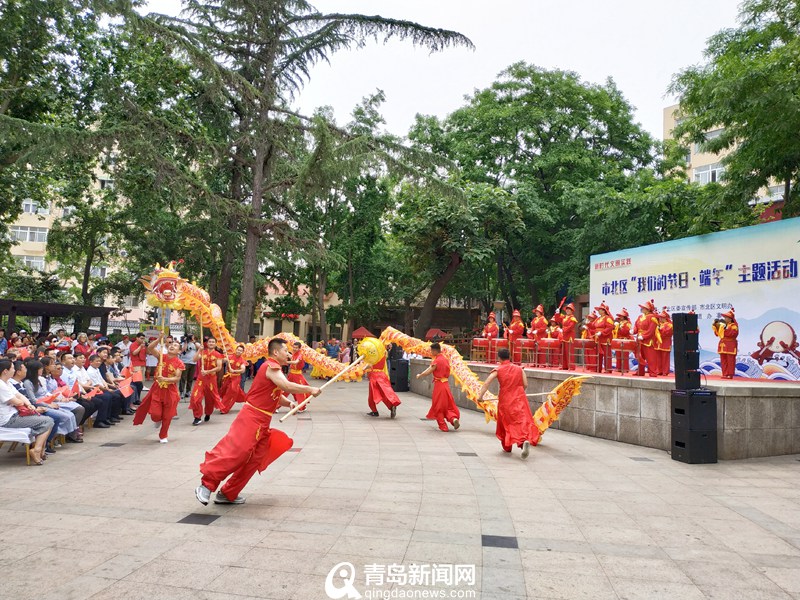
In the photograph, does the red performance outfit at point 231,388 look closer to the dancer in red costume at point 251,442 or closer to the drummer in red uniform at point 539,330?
the dancer in red costume at point 251,442

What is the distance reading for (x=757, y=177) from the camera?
44.4 ft

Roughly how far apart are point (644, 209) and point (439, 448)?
42.4ft

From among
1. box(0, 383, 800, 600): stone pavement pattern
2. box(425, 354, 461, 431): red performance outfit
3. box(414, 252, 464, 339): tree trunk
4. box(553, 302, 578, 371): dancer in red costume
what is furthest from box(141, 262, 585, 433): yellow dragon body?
box(414, 252, 464, 339): tree trunk

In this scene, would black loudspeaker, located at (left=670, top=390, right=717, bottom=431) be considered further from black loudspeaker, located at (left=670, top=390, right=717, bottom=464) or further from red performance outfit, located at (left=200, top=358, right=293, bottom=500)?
red performance outfit, located at (left=200, top=358, right=293, bottom=500)

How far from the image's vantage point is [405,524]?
4.83 metres

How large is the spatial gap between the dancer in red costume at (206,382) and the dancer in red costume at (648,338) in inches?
324

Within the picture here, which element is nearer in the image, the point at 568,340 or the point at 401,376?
the point at 568,340

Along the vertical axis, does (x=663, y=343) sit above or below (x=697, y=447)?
above

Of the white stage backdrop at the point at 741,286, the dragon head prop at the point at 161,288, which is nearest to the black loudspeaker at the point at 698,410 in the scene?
the white stage backdrop at the point at 741,286

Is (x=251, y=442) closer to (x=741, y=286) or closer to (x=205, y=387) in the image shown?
(x=205, y=387)

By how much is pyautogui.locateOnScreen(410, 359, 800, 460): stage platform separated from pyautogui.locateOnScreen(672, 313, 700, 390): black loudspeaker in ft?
1.64

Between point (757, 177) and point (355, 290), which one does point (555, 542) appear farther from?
point (355, 290)

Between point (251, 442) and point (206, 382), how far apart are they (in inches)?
246

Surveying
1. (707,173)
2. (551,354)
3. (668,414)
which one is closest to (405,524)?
(668,414)
